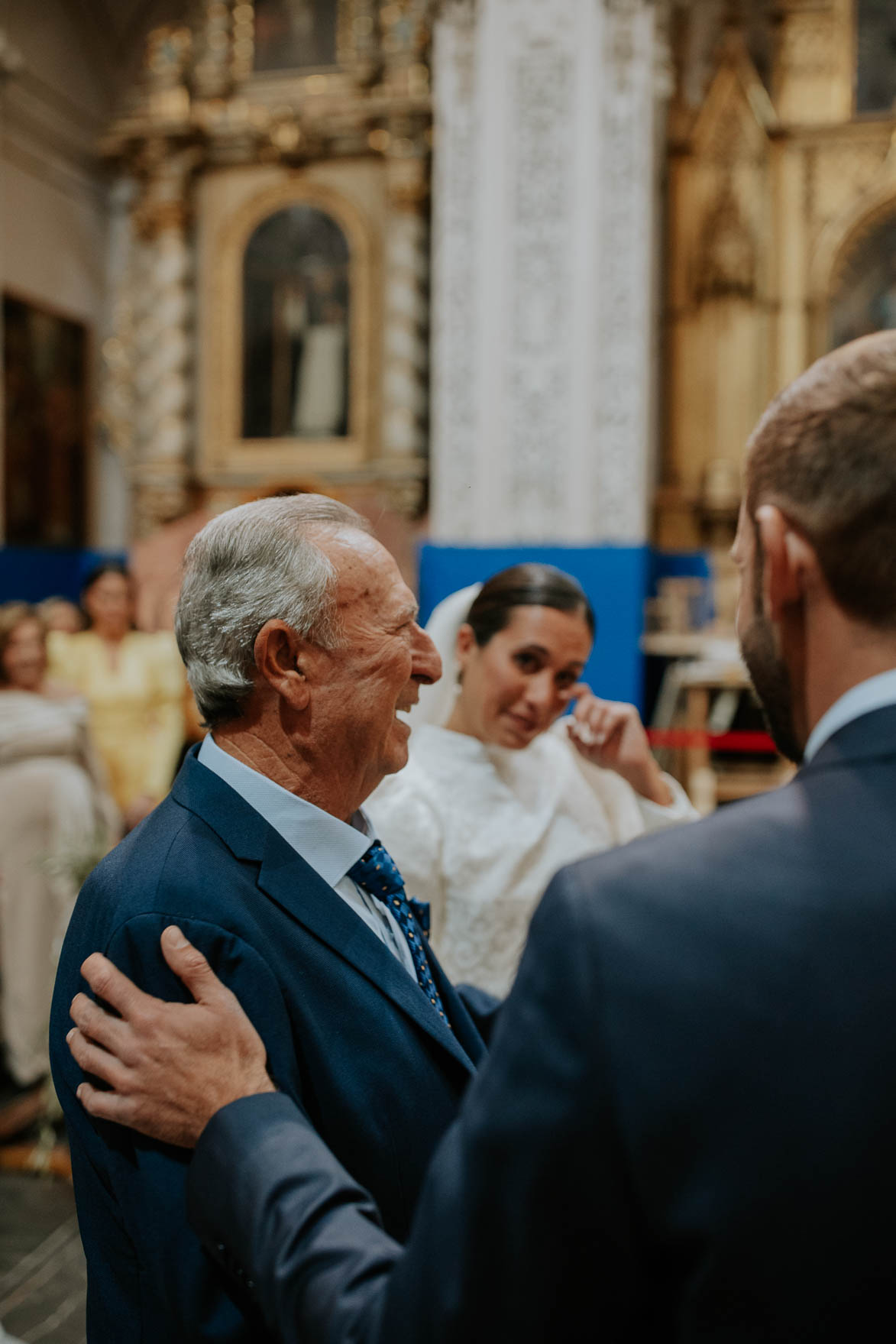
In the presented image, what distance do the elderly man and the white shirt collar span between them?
2.12 ft

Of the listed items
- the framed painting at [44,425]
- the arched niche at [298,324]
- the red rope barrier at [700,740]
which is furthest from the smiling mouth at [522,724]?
the framed painting at [44,425]

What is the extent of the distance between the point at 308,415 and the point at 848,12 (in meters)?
5.58

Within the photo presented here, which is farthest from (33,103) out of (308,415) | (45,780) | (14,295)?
(45,780)

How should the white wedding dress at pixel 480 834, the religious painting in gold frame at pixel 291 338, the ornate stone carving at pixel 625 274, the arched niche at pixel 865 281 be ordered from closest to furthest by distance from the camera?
the white wedding dress at pixel 480 834 < the ornate stone carving at pixel 625 274 < the arched niche at pixel 865 281 < the religious painting in gold frame at pixel 291 338

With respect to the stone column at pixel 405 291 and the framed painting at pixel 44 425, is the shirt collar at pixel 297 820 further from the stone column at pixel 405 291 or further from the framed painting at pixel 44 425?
the framed painting at pixel 44 425

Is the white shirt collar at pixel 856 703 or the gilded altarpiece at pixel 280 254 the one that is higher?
the gilded altarpiece at pixel 280 254

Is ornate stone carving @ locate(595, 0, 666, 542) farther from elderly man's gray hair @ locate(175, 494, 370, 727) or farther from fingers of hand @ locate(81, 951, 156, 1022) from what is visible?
fingers of hand @ locate(81, 951, 156, 1022)

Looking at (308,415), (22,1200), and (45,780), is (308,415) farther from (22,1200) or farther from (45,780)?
(22,1200)

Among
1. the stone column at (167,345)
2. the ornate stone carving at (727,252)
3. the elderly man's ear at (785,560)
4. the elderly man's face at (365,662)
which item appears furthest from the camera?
the stone column at (167,345)

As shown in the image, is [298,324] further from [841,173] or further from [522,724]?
[522,724]

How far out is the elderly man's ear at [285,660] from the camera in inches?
54.3

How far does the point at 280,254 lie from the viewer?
10578 mm

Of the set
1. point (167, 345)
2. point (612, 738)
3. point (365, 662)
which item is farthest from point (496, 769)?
point (167, 345)

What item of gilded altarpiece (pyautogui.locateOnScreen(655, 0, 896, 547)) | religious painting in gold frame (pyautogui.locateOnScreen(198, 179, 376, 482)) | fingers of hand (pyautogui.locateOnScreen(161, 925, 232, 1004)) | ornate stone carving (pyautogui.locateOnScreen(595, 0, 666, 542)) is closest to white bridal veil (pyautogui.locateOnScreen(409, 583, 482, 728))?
fingers of hand (pyautogui.locateOnScreen(161, 925, 232, 1004))
